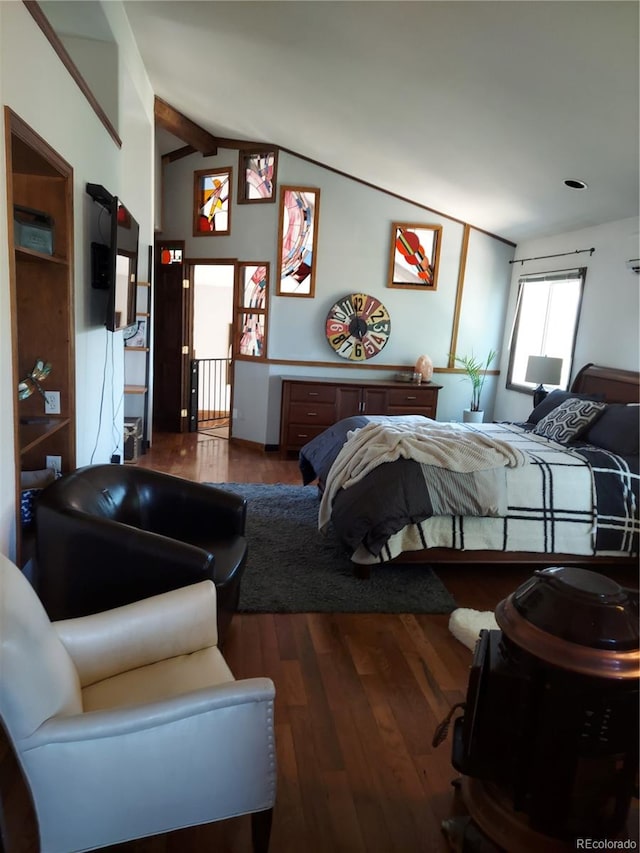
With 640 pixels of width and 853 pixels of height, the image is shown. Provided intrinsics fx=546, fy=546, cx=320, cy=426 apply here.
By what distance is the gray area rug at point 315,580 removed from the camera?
9.23 ft

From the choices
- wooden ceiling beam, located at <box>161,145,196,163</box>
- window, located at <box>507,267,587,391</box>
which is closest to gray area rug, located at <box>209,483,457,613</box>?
window, located at <box>507,267,587,391</box>

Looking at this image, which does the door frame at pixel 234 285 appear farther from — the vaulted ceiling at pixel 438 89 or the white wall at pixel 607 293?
the white wall at pixel 607 293

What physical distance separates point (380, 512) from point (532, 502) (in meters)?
0.93

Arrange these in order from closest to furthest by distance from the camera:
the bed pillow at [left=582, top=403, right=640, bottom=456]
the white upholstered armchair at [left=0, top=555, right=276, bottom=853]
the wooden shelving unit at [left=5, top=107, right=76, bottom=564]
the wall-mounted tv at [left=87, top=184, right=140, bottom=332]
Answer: the white upholstered armchair at [left=0, top=555, right=276, bottom=853] < the wooden shelving unit at [left=5, top=107, right=76, bottom=564] < the wall-mounted tv at [left=87, top=184, right=140, bottom=332] < the bed pillow at [left=582, top=403, right=640, bottom=456]

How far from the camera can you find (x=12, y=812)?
5.12ft

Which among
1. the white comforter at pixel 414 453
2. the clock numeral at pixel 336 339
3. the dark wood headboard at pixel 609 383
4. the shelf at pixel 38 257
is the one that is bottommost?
the white comforter at pixel 414 453

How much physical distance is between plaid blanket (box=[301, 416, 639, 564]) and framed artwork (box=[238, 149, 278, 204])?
3.80 m

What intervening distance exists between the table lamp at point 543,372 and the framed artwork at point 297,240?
234 cm

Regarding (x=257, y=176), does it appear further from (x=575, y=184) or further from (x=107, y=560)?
(x=107, y=560)

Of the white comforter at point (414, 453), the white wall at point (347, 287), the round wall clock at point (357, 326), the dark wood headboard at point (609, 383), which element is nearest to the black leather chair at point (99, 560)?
the white comforter at point (414, 453)

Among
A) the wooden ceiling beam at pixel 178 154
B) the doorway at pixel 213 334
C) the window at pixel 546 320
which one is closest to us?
the window at pixel 546 320

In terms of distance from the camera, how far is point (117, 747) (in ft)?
4.05

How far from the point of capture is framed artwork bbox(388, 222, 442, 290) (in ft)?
18.8

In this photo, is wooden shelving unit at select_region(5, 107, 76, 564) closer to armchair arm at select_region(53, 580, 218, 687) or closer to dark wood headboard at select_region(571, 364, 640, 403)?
armchair arm at select_region(53, 580, 218, 687)
